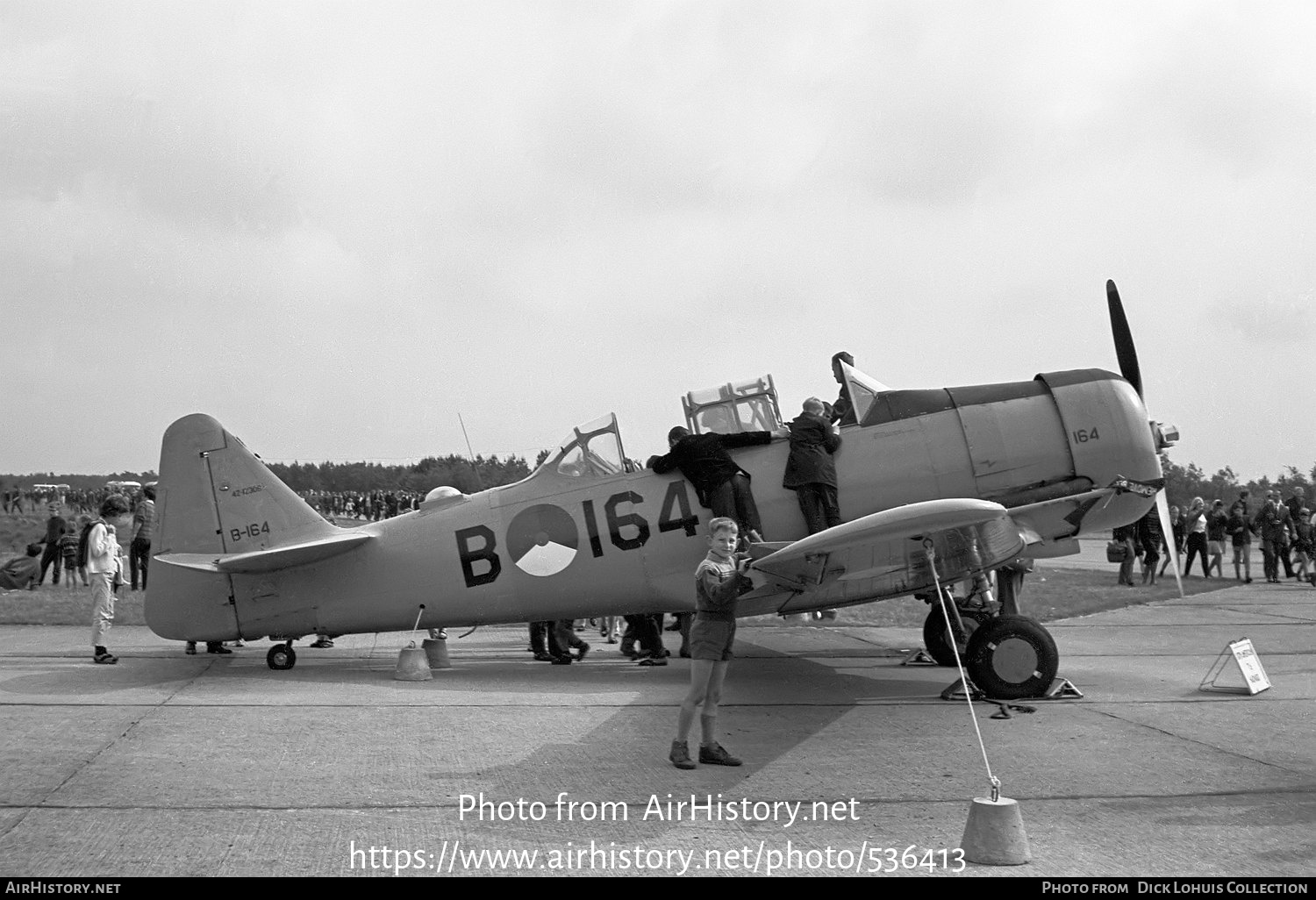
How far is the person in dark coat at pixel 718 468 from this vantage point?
9.70 metres

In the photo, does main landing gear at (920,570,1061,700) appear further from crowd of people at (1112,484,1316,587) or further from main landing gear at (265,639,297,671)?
crowd of people at (1112,484,1316,587)

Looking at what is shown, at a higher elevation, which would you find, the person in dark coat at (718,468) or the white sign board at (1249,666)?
the person in dark coat at (718,468)

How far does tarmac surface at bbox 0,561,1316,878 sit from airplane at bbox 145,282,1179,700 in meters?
0.67

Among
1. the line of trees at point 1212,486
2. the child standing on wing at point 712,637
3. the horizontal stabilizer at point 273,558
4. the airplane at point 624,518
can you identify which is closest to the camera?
the child standing on wing at point 712,637

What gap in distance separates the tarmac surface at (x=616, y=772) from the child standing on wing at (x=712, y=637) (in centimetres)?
17

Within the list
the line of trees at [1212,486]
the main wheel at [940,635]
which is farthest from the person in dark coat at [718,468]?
the line of trees at [1212,486]

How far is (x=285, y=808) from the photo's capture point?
5.51 m

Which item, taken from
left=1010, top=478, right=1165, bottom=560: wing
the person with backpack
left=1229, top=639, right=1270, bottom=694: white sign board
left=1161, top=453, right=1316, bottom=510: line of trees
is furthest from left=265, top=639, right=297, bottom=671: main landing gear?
left=1161, top=453, right=1316, bottom=510: line of trees

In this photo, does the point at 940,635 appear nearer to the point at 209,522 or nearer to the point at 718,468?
the point at 718,468

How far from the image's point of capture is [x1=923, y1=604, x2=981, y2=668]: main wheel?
1120 centimetres

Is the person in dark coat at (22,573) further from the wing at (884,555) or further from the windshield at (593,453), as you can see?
the wing at (884,555)
